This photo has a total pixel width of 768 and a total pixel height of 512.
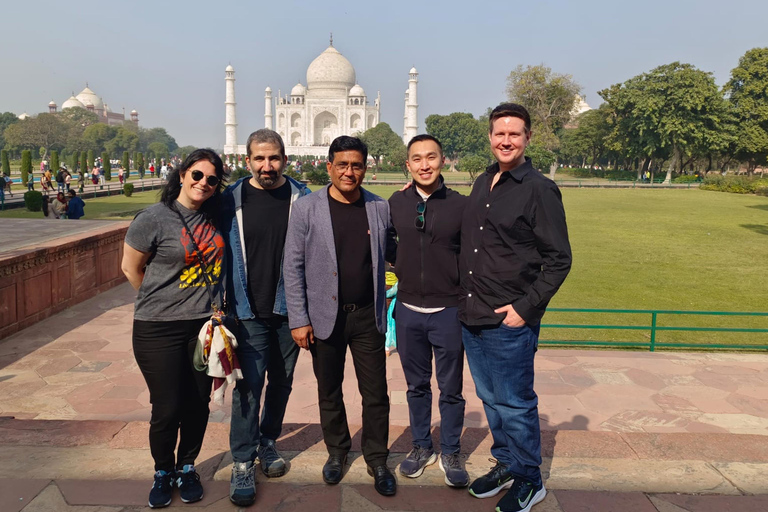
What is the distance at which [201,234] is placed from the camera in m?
2.29

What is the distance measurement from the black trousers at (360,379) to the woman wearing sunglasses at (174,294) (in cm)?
47

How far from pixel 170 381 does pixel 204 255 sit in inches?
19.2

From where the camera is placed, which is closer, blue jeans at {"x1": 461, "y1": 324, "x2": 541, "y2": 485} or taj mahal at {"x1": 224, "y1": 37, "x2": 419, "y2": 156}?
blue jeans at {"x1": 461, "y1": 324, "x2": 541, "y2": 485}

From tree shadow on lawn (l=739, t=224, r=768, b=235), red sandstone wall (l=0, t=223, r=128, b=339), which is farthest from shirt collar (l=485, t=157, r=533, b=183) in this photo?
tree shadow on lawn (l=739, t=224, r=768, b=235)

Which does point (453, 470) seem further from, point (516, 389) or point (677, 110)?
point (677, 110)

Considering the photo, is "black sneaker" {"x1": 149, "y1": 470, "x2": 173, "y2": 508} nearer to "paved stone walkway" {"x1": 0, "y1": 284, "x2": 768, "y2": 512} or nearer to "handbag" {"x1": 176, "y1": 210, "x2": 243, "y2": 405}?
"paved stone walkway" {"x1": 0, "y1": 284, "x2": 768, "y2": 512}

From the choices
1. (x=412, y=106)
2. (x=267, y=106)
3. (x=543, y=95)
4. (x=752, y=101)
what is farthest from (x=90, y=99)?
(x=752, y=101)

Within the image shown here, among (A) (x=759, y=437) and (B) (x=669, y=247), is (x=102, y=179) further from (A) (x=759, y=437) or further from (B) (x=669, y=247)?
(A) (x=759, y=437)

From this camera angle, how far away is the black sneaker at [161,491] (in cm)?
220

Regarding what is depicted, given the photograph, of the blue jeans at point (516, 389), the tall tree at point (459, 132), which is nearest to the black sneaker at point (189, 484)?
the blue jeans at point (516, 389)

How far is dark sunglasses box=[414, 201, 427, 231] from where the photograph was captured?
2.44 m

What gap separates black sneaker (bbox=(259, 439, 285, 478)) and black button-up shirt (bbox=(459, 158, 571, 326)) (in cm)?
97

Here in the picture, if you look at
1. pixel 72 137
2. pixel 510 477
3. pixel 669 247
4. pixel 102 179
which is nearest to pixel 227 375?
pixel 510 477

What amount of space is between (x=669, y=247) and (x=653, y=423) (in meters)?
9.06
